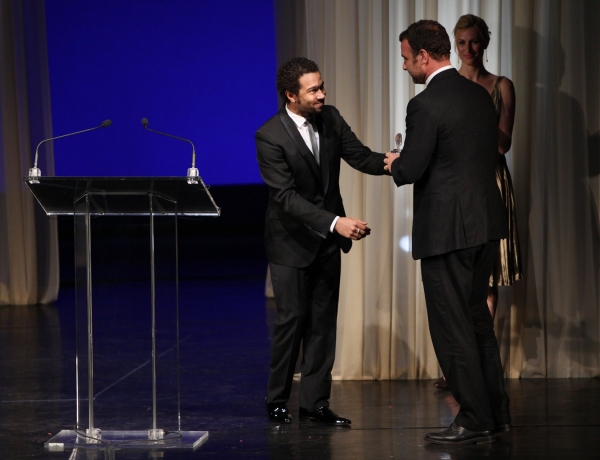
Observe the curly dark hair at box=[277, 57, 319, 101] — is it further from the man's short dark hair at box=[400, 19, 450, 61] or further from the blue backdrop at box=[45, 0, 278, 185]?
the blue backdrop at box=[45, 0, 278, 185]

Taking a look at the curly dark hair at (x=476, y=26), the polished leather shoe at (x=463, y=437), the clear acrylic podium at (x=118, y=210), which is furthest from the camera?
the curly dark hair at (x=476, y=26)

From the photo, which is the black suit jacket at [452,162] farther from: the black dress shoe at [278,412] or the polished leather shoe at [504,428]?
the black dress shoe at [278,412]

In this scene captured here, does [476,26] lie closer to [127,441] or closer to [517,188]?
[517,188]

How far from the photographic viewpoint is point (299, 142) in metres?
3.61

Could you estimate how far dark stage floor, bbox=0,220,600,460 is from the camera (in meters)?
3.29

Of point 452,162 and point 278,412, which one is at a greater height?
point 452,162

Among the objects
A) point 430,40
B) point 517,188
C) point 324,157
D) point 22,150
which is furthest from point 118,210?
point 22,150

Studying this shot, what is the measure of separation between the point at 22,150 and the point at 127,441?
186 inches

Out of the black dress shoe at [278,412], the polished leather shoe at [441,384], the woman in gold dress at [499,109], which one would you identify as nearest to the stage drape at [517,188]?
the polished leather shoe at [441,384]

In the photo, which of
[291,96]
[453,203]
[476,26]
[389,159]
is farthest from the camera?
[476,26]

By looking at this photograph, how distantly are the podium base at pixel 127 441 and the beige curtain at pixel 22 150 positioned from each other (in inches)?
170

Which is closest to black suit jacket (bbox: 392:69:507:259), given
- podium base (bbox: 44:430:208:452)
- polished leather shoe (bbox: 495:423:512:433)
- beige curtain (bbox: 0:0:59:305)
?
polished leather shoe (bbox: 495:423:512:433)

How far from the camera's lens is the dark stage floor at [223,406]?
10.8ft

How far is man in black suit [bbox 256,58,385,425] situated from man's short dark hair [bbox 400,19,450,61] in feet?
1.53
